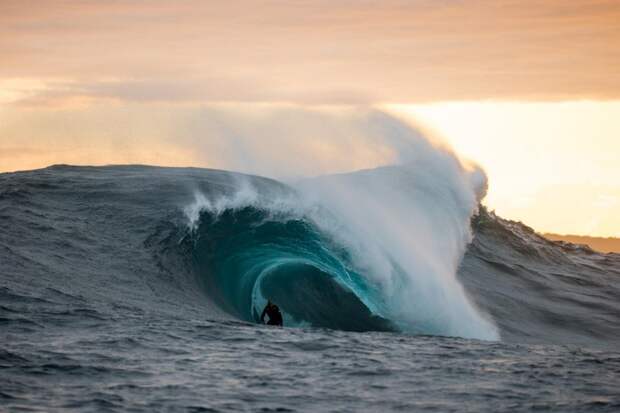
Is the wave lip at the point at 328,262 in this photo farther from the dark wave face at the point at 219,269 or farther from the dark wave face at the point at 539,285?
the dark wave face at the point at 539,285

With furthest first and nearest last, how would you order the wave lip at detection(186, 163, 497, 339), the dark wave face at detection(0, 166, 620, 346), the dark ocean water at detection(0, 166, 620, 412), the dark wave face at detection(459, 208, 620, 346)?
the dark wave face at detection(459, 208, 620, 346)
the wave lip at detection(186, 163, 497, 339)
the dark wave face at detection(0, 166, 620, 346)
the dark ocean water at detection(0, 166, 620, 412)

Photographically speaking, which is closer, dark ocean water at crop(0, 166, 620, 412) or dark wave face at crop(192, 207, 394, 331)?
dark ocean water at crop(0, 166, 620, 412)

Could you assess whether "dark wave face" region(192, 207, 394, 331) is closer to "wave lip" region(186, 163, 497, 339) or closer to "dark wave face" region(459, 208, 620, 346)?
"wave lip" region(186, 163, 497, 339)

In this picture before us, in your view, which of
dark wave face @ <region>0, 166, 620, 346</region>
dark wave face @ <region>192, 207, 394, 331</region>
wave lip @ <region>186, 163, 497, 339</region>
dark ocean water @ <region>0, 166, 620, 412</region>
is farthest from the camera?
wave lip @ <region>186, 163, 497, 339</region>

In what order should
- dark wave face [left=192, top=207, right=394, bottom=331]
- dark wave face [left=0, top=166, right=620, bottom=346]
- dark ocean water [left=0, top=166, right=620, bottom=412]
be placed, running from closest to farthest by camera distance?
dark ocean water [left=0, top=166, right=620, bottom=412] < dark wave face [left=0, top=166, right=620, bottom=346] < dark wave face [left=192, top=207, right=394, bottom=331]

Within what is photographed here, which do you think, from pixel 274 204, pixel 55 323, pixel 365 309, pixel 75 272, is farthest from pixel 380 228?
pixel 55 323

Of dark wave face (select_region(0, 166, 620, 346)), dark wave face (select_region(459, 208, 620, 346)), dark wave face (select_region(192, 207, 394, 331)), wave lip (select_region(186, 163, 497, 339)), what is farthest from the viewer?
dark wave face (select_region(459, 208, 620, 346))

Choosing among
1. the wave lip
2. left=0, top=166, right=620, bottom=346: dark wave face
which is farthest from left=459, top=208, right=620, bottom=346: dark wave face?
the wave lip

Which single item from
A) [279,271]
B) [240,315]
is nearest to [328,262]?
[279,271]

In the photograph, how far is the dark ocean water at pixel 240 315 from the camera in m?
9.51

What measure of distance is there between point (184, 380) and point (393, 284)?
9.38 m

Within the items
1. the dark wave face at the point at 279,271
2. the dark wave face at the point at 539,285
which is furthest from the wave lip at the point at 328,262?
the dark wave face at the point at 539,285

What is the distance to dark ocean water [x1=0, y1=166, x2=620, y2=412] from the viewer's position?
31.2 ft

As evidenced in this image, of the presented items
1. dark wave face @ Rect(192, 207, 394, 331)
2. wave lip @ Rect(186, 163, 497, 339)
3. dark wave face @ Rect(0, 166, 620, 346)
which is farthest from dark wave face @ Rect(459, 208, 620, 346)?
dark wave face @ Rect(192, 207, 394, 331)
